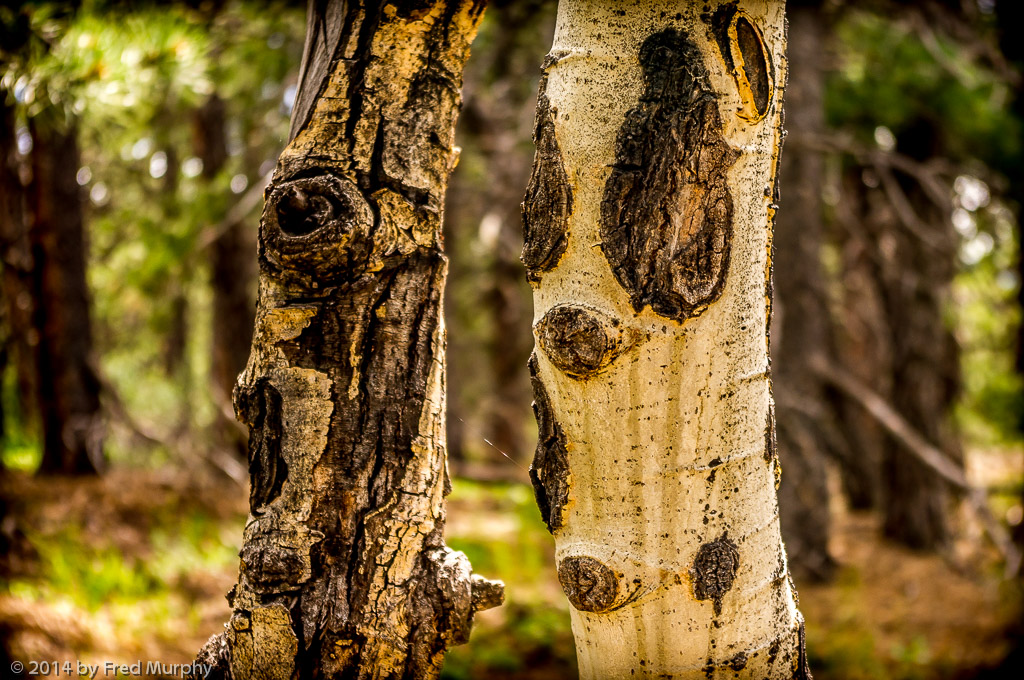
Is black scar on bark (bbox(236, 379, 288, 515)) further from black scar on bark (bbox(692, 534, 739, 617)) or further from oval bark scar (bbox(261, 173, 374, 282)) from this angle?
black scar on bark (bbox(692, 534, 739, 617))

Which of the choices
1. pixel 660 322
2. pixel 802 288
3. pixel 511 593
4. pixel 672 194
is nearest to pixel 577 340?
pixel 660 322

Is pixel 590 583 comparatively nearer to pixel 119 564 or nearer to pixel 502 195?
pixel 119 564

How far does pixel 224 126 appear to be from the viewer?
20.2ft

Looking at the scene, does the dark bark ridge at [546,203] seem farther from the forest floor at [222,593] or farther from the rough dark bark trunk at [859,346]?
the rough dark bark trunk at [859,346]

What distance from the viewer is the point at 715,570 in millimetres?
1097

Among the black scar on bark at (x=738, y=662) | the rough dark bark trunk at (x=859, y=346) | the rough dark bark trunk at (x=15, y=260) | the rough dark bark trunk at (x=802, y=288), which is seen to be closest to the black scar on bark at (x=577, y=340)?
the black scar on bark at (x=738, y=662)

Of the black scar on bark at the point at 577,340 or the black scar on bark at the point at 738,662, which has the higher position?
the black scar on bark at the point at 577,340

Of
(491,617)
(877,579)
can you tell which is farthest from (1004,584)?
(491,617)

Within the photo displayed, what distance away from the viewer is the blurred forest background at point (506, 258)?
3.30m

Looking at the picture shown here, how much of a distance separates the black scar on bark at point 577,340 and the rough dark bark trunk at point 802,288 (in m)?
4.46

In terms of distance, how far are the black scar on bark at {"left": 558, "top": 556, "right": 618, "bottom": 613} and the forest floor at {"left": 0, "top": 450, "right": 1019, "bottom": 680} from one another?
2465 mm

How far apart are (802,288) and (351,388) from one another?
4995 mm

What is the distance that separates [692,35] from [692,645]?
97cm

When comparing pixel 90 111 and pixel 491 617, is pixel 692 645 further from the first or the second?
pixel 491 617
